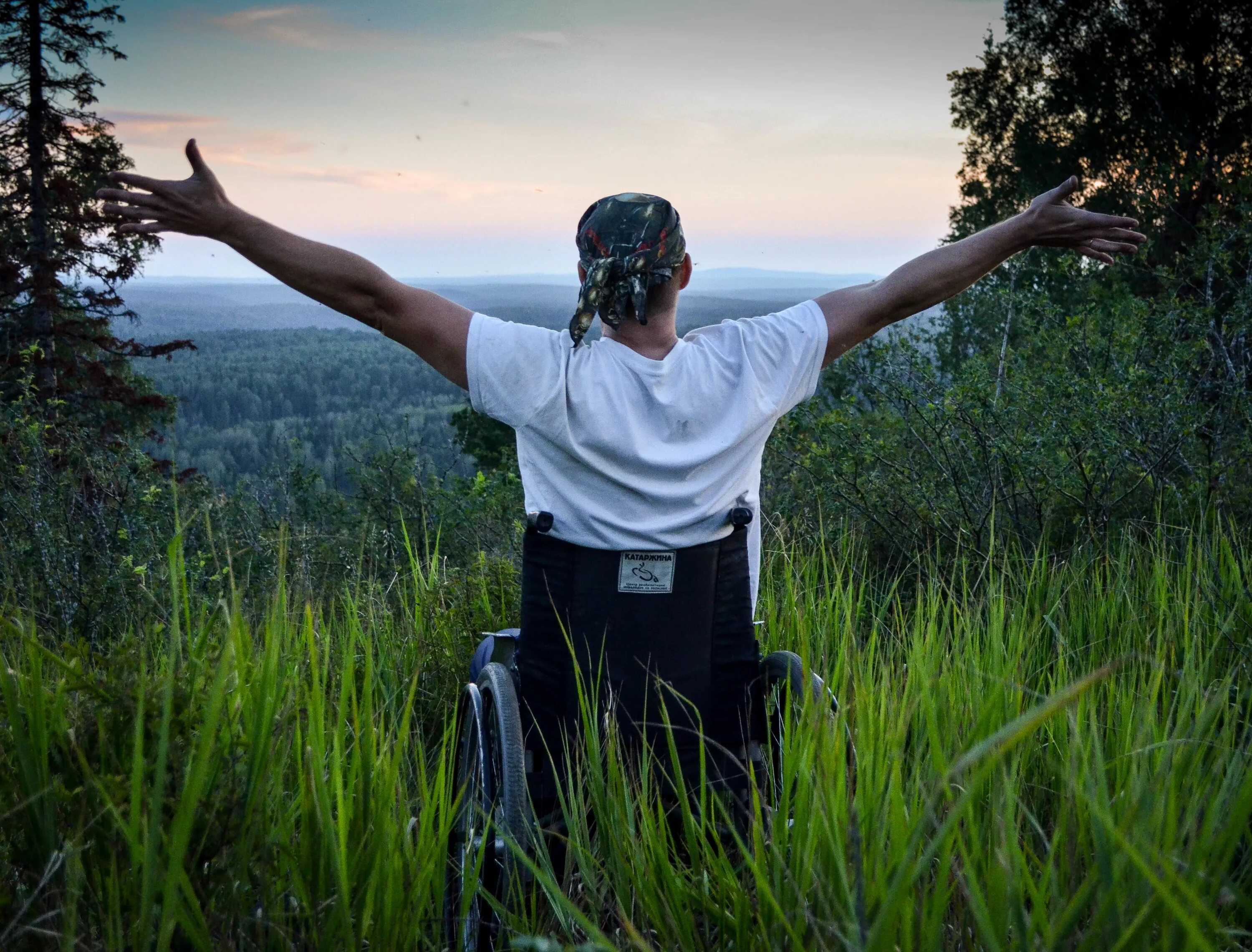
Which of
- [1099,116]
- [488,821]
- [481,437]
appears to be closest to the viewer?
[488,821]

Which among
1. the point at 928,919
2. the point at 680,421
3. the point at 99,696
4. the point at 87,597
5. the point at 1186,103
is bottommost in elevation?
the point at 87,597

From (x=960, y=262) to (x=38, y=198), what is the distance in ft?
68.6

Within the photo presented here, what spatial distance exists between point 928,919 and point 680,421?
3.88ft

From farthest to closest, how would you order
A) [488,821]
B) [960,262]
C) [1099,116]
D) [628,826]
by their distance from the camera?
[1099,116] → [960,262] → [628,826] → [488,821]

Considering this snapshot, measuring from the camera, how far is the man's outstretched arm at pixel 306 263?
2109 mm

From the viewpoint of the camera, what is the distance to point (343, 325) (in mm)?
95688

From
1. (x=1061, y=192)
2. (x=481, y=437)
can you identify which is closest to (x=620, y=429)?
(x=1061, y=192)

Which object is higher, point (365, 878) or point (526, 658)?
point (526, 658)

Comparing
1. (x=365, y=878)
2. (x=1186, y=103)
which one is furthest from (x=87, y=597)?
(x=1186, y=103)

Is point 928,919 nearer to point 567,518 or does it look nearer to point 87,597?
point 567,518

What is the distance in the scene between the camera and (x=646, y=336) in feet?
7.54

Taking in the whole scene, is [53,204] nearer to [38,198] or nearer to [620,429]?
[38,198]

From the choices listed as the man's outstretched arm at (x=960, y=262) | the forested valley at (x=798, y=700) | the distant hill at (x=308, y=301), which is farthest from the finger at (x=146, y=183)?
the distant hill at (x=308, y=301)

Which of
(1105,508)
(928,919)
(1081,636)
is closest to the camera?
(928,919)
